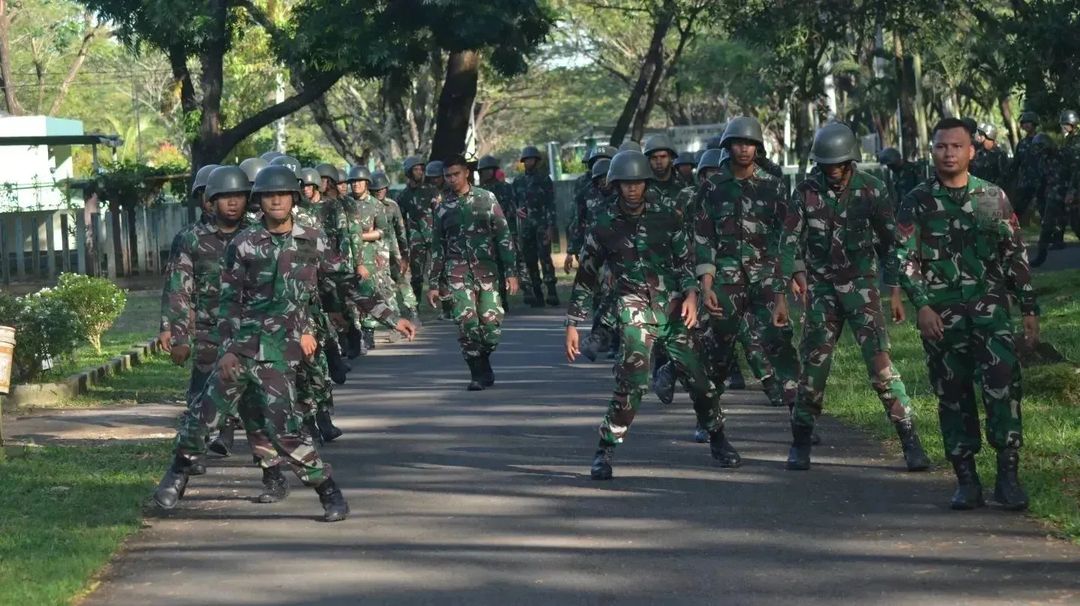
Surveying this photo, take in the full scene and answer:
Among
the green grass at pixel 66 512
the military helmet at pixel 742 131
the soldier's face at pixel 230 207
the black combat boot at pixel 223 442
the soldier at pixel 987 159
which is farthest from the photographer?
the soldier at pixel 987 159

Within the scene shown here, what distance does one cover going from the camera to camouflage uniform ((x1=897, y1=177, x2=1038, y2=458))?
9.09m

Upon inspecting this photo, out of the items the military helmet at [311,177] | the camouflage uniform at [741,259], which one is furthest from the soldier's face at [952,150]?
the military helmet at [311,177]

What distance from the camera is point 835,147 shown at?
10.3 metres

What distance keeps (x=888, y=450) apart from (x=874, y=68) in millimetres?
38940

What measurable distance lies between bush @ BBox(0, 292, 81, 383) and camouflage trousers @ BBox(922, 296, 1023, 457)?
8692 mm

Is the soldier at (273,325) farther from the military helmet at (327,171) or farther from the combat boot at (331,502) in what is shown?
the military helmet at (327,171)

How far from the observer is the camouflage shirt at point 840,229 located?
34.2 feet

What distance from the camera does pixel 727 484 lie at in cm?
1021

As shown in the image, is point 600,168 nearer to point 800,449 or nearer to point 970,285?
point 800,449

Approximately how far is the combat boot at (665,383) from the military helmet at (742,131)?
269 centimetres

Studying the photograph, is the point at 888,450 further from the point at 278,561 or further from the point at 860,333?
the point at 278,561

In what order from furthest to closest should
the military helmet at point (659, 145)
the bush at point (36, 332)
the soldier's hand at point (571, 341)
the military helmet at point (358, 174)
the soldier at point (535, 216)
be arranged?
the soldier at point (535, 216), the military helmet at point (358, 174), the bush at point (36, 332), the military helmet at point (659, 145), the soldier's hand at point (571, 341)

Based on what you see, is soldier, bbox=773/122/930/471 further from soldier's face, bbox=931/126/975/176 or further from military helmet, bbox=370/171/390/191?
military helmet, bbox=370/171/390/191

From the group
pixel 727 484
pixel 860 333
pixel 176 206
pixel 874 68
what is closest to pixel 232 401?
pixel 727 484
